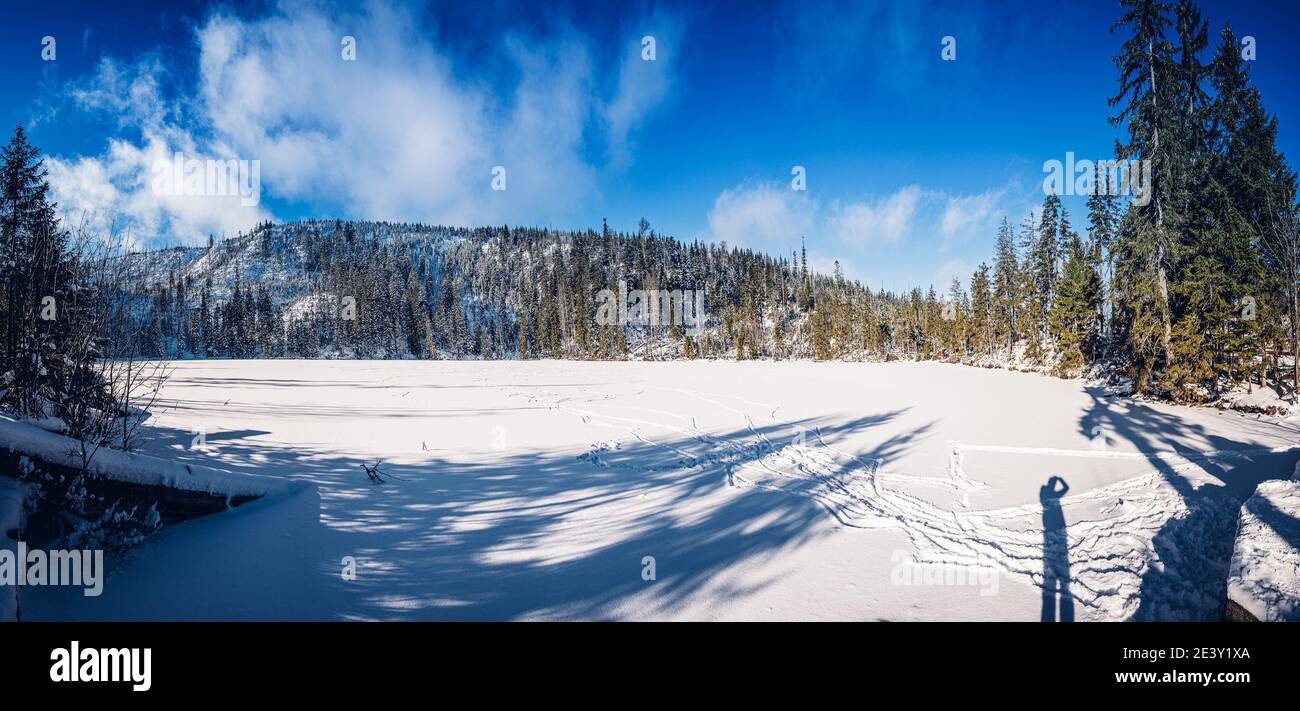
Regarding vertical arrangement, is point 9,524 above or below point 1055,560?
above

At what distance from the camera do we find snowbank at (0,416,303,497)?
15.1 feet

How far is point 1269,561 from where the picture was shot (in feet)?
13.3

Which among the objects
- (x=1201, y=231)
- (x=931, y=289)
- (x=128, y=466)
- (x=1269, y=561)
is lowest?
(x=1269, y=561)

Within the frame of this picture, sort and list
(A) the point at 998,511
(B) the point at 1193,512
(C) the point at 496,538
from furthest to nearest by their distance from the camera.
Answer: (A) the point at 998,511
(B) the point at 1193,512
(C) the point at 496,538

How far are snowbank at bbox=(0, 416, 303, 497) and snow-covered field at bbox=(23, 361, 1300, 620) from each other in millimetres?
554

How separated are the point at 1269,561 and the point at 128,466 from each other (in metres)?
12.7

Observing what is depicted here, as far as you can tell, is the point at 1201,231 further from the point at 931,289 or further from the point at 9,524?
the point at 931,289

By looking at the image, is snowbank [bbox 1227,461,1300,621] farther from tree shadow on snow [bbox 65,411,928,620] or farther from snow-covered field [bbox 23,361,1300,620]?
tree shadow on snow [bbox 65,411,928,620]

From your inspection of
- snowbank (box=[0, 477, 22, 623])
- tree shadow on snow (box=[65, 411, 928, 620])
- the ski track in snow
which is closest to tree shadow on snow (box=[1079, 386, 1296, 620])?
the ski track in snow

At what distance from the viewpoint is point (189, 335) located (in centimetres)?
10675

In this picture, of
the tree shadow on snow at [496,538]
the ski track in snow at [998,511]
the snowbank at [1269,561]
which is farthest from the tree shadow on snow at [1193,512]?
the tree shadow on snow at [496,538]

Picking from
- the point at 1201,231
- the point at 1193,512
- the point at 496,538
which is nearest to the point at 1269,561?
the point at 1193,512

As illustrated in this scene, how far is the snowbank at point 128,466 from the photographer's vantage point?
4.61 meters
